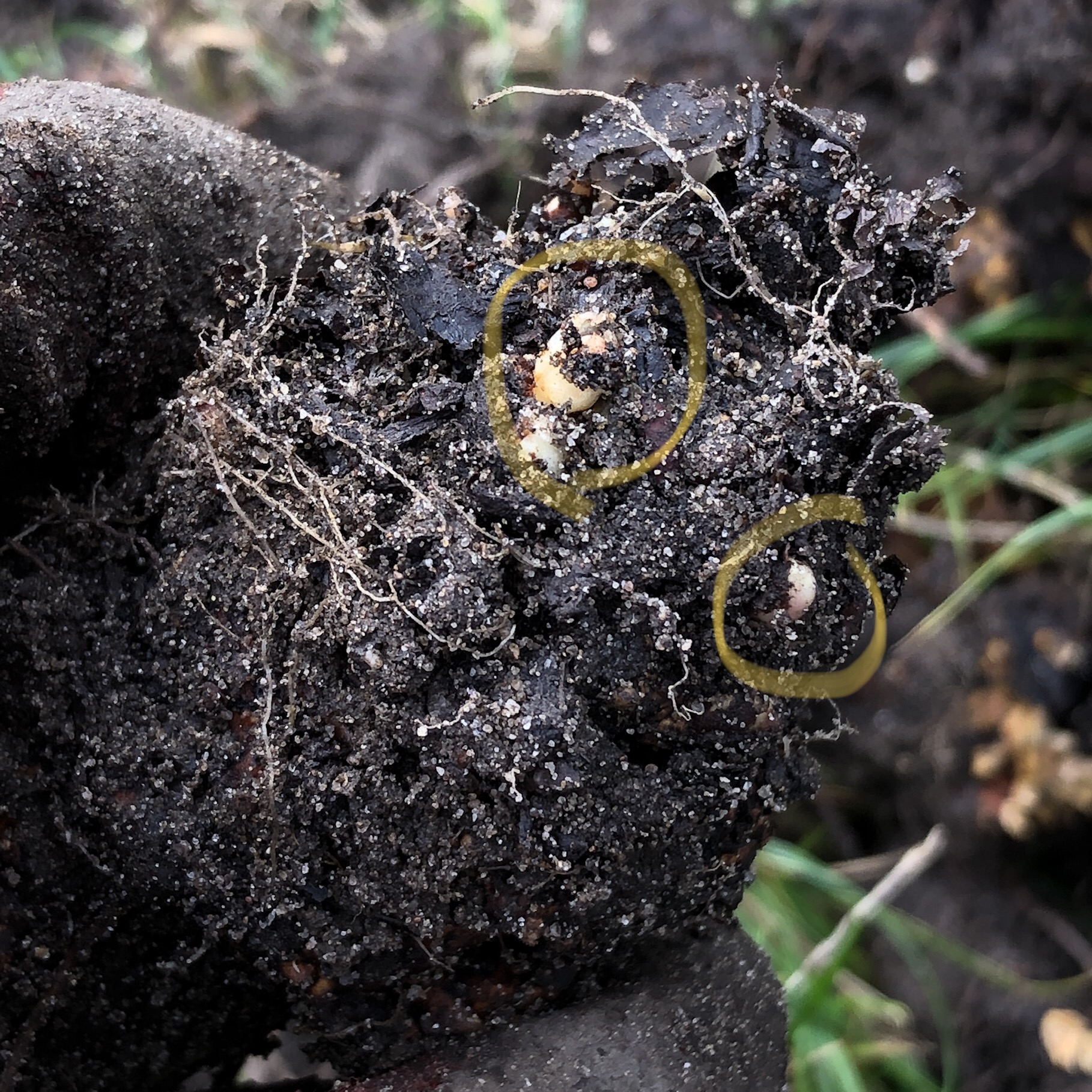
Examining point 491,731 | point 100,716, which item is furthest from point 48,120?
point 491,731

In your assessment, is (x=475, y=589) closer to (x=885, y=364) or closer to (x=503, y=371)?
(x=503, y=371)

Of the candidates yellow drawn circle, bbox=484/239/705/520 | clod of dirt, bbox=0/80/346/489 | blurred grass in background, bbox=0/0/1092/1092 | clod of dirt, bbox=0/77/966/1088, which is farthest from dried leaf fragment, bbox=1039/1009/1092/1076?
clod of dirt, bbox=0/80/346/489

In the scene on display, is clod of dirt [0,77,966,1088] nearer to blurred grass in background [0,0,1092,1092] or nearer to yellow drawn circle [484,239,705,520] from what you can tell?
yellow drawn circle [484,239,705,520]

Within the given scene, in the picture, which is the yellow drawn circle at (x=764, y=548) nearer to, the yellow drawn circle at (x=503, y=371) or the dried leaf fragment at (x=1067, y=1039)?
the yellow drawn circle at (x=503, y=371)

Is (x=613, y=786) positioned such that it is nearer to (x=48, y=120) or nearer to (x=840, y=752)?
(x=48, y=120)

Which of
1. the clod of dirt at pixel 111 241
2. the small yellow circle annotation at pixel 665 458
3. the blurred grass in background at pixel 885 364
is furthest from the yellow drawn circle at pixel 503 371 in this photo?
the blurred grass in background at pixel 885 364

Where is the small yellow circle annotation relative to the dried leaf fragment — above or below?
above

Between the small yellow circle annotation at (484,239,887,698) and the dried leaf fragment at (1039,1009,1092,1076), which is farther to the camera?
the dried leaf fragment at (1039,1009,1092,1076)
